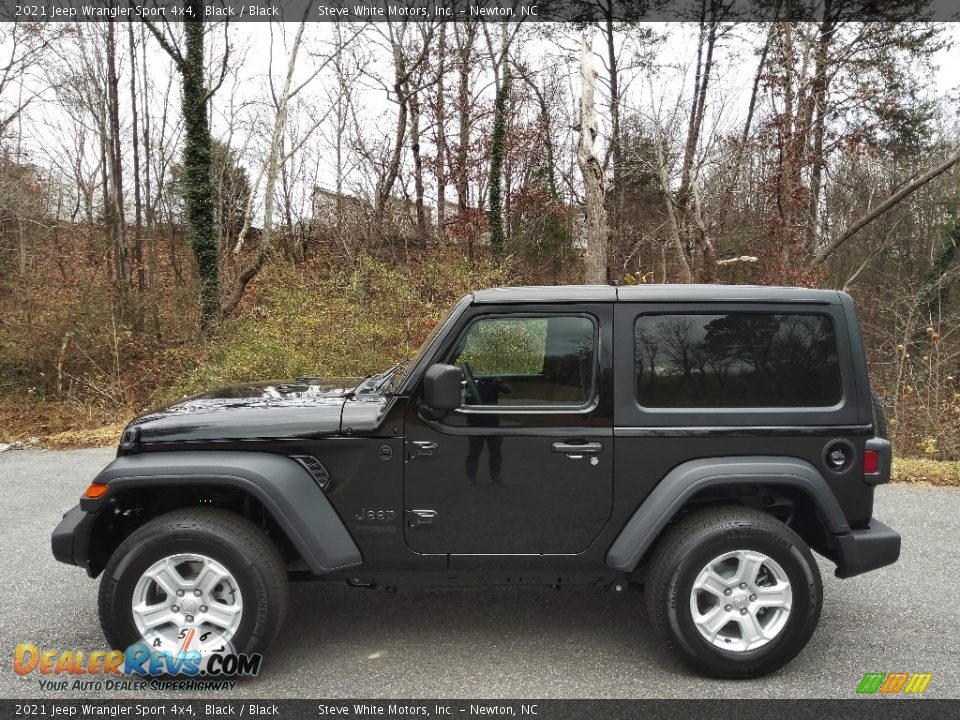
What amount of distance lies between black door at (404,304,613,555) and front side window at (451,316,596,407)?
0.05 feet

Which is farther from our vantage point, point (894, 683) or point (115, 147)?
point (115, 147)

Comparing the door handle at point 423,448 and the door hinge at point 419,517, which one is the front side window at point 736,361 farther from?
the door hinge at point 419,517

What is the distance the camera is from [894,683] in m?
3.02

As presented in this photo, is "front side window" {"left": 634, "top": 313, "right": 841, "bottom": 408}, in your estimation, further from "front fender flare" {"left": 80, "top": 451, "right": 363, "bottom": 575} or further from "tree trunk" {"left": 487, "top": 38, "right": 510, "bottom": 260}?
"tree trunk" {"left": 487, "top": 38, "right": 510, "bottom": 260}

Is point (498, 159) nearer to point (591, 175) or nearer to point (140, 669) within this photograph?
point (591, 175)

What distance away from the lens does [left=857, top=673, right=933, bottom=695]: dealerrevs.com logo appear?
2945mm

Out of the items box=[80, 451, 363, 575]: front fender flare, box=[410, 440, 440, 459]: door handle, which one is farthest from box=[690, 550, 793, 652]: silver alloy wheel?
box=[80, 451, 363, 575]: front fender flare

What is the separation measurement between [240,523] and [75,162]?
740 inches

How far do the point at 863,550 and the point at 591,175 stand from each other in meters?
9.86

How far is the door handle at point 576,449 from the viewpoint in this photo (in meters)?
3.09

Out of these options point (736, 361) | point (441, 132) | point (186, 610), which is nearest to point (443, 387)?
point (736, 361)

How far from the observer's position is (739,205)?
61.0 ft

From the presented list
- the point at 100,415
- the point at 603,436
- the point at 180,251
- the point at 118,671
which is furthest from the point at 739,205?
the point at 118,671

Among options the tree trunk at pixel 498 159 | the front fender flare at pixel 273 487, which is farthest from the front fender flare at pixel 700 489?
the tree trunk at pixel 498 159
